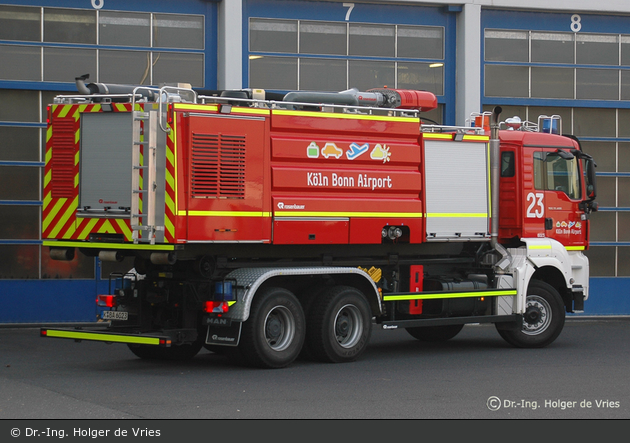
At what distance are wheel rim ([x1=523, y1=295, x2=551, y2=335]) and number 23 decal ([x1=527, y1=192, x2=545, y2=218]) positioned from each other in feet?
3.91

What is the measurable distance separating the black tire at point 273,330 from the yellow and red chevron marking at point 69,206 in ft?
5.83

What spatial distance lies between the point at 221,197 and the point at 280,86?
7264 mm

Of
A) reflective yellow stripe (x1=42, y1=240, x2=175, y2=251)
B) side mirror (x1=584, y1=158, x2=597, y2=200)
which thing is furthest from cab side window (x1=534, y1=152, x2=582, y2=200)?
reflective yellow stripe (x1=42, y1=240, x2=175, y2=251)

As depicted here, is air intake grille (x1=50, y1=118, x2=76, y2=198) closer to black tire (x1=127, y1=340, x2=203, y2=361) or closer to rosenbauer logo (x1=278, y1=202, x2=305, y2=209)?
black tire (x1=127, y1=340, x2=203, y2=361)

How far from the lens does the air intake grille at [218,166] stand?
11.2 m

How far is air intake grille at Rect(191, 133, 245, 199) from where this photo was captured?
36.9ft

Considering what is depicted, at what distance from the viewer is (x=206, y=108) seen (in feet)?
37.2

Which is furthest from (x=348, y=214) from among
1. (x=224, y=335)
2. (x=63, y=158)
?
(x=63, y=158)

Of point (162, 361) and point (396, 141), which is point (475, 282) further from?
point (162, 361)

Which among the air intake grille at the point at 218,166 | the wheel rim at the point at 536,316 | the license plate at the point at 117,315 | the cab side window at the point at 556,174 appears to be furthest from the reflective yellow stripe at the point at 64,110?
the wheel rim at the point at 536,316

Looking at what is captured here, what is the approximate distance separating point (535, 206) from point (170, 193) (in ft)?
19.2

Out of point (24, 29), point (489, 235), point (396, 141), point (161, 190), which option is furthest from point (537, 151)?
point (24, 29)

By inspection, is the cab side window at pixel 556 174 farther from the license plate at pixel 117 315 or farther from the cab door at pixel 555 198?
the license plate at pixel 117 315

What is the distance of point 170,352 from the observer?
12.7 meters
